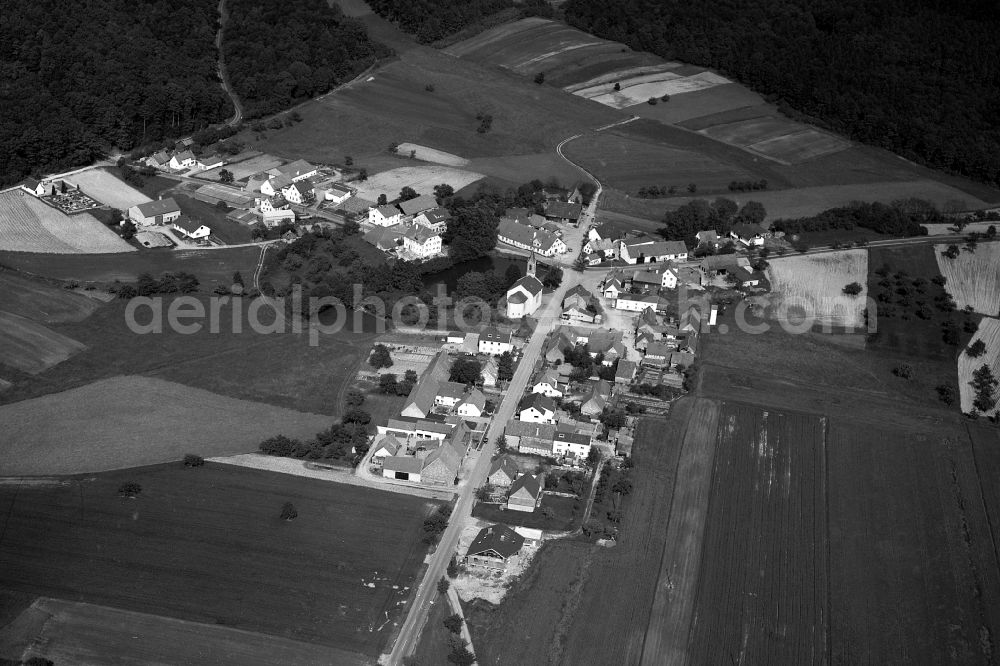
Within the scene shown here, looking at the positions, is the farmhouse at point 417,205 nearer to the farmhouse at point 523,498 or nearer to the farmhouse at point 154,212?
the farmhouse at point 154,212

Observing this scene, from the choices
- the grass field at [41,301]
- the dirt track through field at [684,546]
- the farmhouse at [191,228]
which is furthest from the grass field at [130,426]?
the farmhouse at [191,228]

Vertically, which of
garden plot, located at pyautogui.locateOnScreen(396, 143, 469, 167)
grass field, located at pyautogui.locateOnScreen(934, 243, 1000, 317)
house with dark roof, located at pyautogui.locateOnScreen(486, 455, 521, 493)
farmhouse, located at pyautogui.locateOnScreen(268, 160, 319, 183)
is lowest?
grass field, located at pyautogui.locateOnScreen(934, 243, 1000, 317)

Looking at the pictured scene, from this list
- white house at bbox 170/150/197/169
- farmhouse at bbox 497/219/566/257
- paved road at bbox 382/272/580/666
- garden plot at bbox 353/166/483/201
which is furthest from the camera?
white house at bbox 170/150/197/169

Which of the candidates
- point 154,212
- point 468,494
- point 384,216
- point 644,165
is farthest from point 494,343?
point 644,165

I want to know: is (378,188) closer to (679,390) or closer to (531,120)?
(531,120)

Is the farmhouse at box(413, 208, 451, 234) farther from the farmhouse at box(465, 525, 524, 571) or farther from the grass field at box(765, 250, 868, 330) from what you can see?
the farmhouse at box(465, 525, 524, 571)

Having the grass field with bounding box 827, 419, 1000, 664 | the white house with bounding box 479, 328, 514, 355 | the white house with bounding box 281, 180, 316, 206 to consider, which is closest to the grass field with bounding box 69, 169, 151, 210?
the white house with bounding box 281, 180, 316, 206
